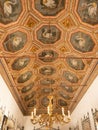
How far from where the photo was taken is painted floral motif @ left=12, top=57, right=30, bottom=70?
315 inches

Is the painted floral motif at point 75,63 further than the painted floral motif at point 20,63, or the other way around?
the painted floral motif at point 75,63

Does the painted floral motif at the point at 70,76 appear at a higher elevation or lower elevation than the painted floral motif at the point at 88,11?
higher

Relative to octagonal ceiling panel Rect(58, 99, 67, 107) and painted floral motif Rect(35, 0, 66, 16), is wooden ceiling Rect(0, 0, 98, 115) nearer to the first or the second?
painted floral motif Rect(35, 0, 66, 16)

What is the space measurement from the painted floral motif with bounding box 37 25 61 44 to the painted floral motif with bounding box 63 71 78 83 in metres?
3.11

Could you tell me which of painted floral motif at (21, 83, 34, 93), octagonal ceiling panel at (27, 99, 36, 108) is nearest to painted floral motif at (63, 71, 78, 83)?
painted floral motif at (21, 83, 34, 93)

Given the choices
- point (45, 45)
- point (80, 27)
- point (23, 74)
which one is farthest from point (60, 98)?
point (80, 27)

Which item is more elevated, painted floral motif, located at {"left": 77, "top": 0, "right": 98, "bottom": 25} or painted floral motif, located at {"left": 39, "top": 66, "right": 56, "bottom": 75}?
painted floral motif, located at {"left": 39, "top": 66, "right": 56, "bottom": 75}

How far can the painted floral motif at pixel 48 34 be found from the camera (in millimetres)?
6547

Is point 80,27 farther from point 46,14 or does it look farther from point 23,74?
point 23,74

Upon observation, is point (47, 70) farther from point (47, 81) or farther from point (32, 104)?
point (32, 104)

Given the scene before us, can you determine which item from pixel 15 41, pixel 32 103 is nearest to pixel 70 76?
pixel 15 41

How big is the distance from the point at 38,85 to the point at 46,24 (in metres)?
6.63

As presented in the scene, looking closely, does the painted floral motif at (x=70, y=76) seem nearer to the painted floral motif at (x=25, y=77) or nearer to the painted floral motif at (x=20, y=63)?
the painted floral motif at (x=25, y=77)

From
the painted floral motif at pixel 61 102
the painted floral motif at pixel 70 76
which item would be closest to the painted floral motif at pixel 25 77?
the painted floral motif at pixel 70 76
